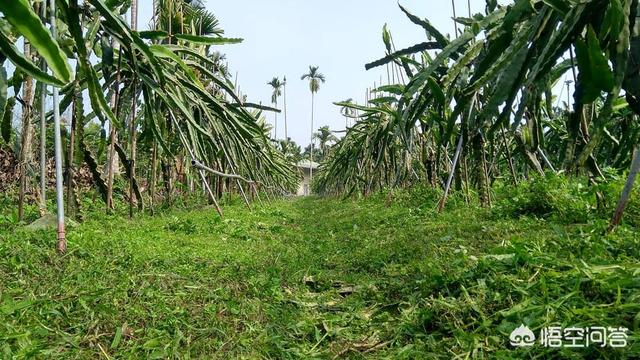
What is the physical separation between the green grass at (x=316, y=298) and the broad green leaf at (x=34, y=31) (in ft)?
2.95

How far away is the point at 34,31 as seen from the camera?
129cm

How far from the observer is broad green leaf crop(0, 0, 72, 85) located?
1.20 meters

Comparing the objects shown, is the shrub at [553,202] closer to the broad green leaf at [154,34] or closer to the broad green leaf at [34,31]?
the broad green leaf at [154,34]

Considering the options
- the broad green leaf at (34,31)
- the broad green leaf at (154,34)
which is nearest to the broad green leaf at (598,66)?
the broad green leaf at (34,31)

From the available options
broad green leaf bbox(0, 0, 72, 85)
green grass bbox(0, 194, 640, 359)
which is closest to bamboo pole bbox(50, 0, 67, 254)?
green grass bbox(0, 194, 640, 359)

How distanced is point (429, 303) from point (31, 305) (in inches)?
61.5

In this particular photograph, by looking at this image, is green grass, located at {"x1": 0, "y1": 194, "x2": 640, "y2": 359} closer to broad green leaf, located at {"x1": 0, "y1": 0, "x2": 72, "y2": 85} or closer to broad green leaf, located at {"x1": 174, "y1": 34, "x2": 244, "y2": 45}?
broad green leaf, located at {"x1": 0, "y1": 0, "x2": 72, "y2": 85}

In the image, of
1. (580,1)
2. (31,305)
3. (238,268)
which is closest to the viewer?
(580,1)

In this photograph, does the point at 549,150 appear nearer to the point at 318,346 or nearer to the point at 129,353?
the point at 318,346

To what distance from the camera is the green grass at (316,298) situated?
1.64m

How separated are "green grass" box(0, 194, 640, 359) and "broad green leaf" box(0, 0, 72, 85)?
2.95ft

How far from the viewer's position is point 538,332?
1548 millimetres

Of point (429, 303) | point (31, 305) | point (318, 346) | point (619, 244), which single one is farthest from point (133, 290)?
point (619, 244)

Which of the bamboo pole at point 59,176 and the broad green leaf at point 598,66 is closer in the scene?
the broad green leaf at point 598,66
